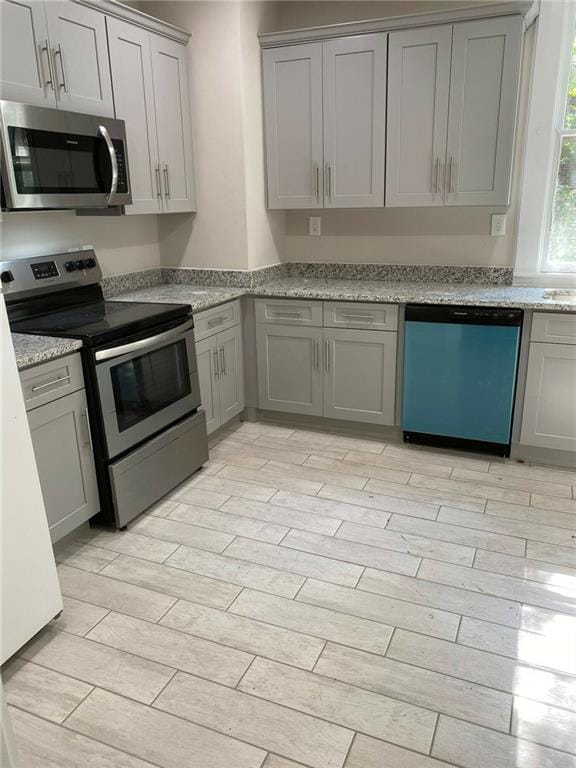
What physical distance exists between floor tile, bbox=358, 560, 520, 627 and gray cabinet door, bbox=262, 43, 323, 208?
7.48ft

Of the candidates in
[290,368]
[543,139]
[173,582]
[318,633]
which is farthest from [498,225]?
[173,582]

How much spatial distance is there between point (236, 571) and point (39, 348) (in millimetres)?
1156

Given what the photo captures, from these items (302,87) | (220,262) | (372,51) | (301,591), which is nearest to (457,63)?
(372,51)

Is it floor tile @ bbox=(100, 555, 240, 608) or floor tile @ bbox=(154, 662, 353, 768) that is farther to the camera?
floor tile @ bbox=(100, 555, 240, 608)

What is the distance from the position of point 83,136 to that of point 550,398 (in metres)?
2.61

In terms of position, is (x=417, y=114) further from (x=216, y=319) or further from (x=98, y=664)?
(x=98, y=664)

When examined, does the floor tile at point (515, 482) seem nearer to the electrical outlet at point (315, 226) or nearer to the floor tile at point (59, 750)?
the electrical outlet at point (315, 226)

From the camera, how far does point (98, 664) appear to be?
187 centimetres

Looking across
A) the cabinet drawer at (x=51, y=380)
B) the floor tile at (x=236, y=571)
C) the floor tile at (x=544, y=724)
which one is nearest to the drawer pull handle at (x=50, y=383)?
the cabinet drawer at (x=51, y=380)

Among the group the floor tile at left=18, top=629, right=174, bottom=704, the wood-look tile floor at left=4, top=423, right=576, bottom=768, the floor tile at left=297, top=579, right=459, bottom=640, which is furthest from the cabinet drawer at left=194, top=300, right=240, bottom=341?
the floor tile at left=18, top=629, right=174, bottom=704

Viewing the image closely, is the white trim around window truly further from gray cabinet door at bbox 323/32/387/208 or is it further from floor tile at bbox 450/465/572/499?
floor tile at bbox 450/465/572/499

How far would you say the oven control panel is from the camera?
8.85ft

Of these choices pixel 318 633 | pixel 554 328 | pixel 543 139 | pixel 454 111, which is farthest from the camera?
pixel 543 139

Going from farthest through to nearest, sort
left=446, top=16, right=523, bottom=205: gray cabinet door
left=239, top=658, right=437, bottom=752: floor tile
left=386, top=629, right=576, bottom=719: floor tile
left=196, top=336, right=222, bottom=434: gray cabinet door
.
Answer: left=196, top=336, right=222, bottom=434: gray cabinet door → left=446, top=16, right=523, bottom=205: gray cabinet door → left=386, top=629, right=576, bottom=719: floor tile → left=239, top=658, right=437, bottom=752: floor tile
